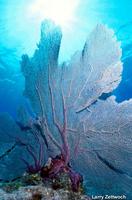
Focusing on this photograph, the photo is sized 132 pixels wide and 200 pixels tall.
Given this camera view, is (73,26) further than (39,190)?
Yes

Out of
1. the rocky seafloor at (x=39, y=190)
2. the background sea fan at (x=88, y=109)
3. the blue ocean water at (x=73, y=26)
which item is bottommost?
the rocky seafloor at (x=39, y=190)

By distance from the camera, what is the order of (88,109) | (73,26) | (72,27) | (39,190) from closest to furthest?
(39,190)
(88,109)
(73,26)
(72,27)

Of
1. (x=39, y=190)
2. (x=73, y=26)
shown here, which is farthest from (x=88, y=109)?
(x=73, y=26)

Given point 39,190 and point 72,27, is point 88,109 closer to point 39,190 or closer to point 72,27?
point 39,190

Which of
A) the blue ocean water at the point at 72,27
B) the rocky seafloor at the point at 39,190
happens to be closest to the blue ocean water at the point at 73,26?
the blue ocean water at the point at 72,27

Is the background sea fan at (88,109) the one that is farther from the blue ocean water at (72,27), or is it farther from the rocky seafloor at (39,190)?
the blue ocean water at (72,27)

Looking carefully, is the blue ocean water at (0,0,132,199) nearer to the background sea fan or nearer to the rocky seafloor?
the background sea fan

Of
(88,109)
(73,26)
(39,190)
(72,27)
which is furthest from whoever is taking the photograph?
(72,27)

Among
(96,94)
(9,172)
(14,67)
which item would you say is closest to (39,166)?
(9,172)
